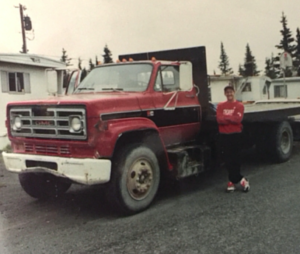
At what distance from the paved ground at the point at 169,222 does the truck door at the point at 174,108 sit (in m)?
0.97

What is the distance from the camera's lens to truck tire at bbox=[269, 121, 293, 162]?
9133 millimetres

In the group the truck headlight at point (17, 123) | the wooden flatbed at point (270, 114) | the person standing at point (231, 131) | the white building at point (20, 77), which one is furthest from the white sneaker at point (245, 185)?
the white building at point (20, 77)

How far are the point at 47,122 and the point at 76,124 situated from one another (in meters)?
0.55

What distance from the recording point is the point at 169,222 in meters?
5.36

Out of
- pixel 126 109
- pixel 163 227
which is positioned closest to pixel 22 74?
pixel 126 109

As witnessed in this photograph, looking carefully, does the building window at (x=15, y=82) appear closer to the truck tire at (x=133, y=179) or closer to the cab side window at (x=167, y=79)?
the cab side window at (x=167, y=79)

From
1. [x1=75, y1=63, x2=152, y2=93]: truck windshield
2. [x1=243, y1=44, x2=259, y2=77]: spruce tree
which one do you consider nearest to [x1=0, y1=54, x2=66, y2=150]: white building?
[x1=75, y1=63, x2=152, y2=93]: truck windshield

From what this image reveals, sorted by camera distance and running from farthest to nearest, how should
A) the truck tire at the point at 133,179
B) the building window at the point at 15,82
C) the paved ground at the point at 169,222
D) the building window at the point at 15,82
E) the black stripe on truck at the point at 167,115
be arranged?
the building window at the point at 15,82 → the building window at the point at 15,82 → the black stripe on truck at the point at 167,115 → the truck tire at the point at 133,179 → the paved ground at the point at 169,222

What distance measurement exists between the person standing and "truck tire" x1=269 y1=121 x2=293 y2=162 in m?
2.62

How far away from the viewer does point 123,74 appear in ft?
22.9

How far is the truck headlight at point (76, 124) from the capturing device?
18.0ft

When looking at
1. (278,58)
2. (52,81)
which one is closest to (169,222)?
(52,81)

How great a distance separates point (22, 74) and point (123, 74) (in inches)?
505

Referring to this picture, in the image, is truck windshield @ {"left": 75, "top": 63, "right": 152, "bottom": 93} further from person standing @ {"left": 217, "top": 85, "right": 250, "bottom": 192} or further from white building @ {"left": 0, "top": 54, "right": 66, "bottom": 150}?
white building @ {"left": 0, "top": 54, "right": 66, "bottom": 150}
